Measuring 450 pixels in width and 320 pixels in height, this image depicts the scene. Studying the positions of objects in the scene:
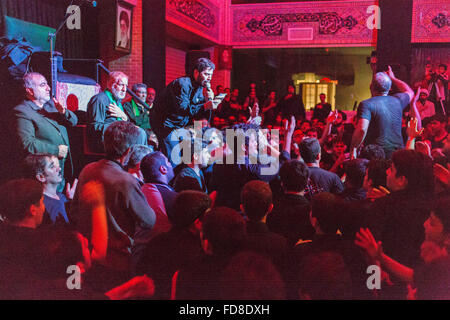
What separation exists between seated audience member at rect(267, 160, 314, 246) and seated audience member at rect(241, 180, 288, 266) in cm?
25

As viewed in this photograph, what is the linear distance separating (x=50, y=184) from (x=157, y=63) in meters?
3.90

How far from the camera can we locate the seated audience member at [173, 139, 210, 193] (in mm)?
2242

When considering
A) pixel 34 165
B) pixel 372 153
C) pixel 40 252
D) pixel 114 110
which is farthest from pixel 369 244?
pixel 114 110

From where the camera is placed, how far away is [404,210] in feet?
5.49

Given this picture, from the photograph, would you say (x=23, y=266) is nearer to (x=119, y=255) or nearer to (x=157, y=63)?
(x=119, y=255)

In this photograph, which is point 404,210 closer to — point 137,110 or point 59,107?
point 59,107

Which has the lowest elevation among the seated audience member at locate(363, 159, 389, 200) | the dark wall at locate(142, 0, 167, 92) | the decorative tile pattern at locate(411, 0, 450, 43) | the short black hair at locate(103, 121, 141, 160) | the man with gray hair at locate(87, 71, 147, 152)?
the seated audience member at locate(363, 159, 389, 200)

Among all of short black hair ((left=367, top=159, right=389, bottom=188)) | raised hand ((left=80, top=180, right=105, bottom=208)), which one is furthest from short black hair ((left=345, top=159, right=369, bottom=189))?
raised hand ((left=80, top=180, right=105, bottom=208))

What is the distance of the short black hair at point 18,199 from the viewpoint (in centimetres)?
162

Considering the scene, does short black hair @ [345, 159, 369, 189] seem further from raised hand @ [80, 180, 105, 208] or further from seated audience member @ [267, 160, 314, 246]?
raised hand @ [80, 180, 105, 208]

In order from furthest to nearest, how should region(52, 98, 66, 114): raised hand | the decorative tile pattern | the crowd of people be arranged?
the decorative tile pattern → region(52, 98, 66, 114): raised hand → the crowd of people

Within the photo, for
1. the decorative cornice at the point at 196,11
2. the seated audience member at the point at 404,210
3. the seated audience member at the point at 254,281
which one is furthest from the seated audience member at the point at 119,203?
the decorative cornice at the point at 196,11

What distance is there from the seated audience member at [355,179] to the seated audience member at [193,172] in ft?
2.68

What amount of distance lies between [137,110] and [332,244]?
8.03ft
